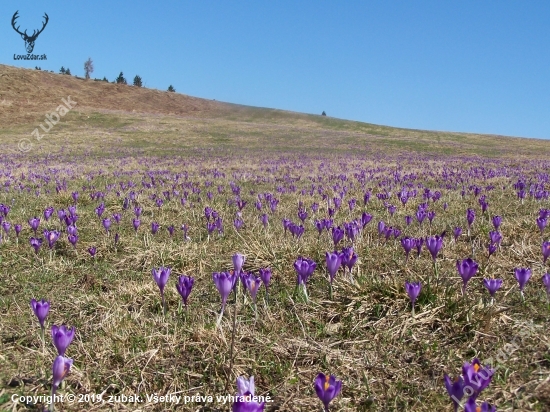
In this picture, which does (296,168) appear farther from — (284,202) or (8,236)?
(8,236)

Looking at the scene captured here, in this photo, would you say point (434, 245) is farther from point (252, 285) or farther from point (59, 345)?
point (59, 345)

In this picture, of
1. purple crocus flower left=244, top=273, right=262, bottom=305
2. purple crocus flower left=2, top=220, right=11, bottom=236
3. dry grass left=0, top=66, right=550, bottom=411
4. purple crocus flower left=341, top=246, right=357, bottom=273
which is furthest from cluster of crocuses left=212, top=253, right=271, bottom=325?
purple crocus flower left=2, top=220, right=11, bottom=236

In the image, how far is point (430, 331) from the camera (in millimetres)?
2691

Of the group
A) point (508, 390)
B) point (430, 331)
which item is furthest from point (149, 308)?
point (508, 390)

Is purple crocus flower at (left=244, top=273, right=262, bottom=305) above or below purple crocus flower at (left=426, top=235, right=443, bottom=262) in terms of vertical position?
below

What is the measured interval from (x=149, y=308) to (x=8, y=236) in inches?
118

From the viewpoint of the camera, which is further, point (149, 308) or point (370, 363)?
point (149, 308)

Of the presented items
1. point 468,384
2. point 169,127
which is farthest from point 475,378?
point 169,127

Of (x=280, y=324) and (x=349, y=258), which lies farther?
(x=349, y=258)

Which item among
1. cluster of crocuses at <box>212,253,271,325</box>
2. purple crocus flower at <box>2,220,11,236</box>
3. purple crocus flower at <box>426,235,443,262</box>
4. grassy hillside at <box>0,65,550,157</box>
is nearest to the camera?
cluster of crocuses at <box>212,253,271,325</box>

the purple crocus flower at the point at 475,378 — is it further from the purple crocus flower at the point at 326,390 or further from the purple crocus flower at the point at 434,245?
the purple crocus flower at the point at 434,245

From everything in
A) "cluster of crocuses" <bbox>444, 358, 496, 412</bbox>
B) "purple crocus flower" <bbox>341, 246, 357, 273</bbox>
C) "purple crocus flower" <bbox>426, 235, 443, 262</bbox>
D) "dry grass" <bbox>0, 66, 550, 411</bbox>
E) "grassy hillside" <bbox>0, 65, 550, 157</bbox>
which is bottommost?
"dry grass" <bbox>0, 66, 550, 411</bbox>

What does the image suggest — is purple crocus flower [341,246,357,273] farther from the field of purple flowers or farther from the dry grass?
Answer: the dry grass

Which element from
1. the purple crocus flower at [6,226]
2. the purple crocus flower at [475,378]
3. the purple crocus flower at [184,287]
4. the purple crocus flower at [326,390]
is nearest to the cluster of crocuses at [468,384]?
the purple crocus flower at [475,378]
